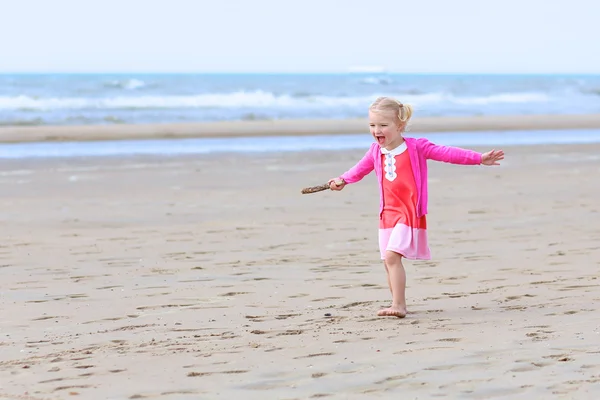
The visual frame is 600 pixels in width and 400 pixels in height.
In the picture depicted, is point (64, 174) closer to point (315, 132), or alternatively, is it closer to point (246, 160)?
point (246, 160)

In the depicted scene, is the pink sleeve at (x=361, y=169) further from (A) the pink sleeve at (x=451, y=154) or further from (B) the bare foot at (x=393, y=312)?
(B) the bare foot at (x=393, y=312)

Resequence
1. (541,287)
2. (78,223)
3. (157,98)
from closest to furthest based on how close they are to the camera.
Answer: (541,287) → (78,223) → (157,98)

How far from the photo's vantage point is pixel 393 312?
16.3ft

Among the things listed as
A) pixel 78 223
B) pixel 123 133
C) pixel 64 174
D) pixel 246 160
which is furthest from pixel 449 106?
pixel 78 223

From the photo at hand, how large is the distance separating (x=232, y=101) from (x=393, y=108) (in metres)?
34.2

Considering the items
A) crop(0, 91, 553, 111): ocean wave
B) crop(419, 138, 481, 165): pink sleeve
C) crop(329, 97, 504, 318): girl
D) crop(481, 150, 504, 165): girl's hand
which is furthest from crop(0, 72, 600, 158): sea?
crop(481, 150, 504, 165): girl's hand

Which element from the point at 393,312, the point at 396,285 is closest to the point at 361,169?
the point at 396,285

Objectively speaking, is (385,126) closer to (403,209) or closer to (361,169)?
(361,169)

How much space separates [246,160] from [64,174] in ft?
11.0

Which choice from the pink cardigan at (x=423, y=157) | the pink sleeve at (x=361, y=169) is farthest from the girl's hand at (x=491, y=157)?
the pink sleeve at (x=361, y=169)

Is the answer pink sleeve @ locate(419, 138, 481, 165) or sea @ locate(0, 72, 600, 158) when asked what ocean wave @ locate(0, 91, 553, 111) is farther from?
pink sleeve @ locate(419, 138, 481, 165)

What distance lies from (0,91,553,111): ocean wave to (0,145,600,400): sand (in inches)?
927

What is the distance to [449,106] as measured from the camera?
3950cm

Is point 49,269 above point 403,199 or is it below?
below
